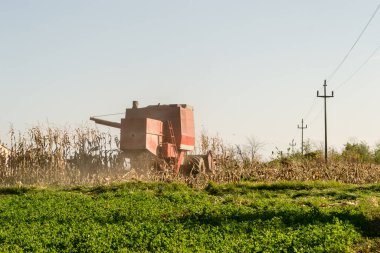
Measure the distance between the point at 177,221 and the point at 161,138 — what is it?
11124 mm

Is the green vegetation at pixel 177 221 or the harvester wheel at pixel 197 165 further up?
the harvester wheel at pixel 197 165

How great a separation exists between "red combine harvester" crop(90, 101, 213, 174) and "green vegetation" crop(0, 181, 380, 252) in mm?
2140

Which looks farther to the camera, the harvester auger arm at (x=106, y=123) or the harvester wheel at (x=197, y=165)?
the harvester wheel at (x=197, y=165)

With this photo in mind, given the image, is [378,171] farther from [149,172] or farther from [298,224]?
[298,224]

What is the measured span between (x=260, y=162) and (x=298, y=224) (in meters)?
16.1

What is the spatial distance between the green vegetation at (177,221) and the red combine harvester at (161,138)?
7.02 feet

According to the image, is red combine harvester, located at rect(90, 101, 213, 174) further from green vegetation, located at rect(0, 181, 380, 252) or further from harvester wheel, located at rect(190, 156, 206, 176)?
green vegetation, located at rect(0, 181, 380, 252)

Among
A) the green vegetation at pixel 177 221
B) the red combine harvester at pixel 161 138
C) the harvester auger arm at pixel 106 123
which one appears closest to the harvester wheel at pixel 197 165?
the red combine harvester at pixel 161 138

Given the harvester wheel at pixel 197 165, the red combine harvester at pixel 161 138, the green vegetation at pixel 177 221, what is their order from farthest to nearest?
the harvester wheel at pixel 197 165 < the red combine harvester at pixel 161 138 < the green vegetation at pixel 177 221

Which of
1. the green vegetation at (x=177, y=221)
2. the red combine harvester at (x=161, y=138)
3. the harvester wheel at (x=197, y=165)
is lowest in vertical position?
the green vegetation at (x=177, y=221)

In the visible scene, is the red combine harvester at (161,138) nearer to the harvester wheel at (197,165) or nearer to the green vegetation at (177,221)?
the harvester wheel at (197,165)

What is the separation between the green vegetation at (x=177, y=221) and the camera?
9766mm

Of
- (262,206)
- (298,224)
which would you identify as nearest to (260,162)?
(262,206)

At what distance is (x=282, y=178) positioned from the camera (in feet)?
88.3
